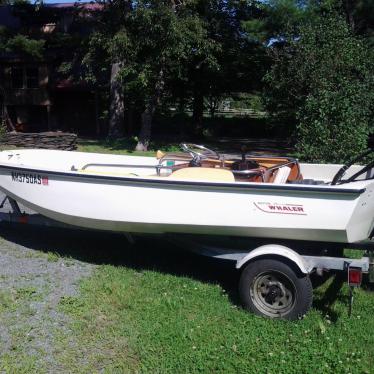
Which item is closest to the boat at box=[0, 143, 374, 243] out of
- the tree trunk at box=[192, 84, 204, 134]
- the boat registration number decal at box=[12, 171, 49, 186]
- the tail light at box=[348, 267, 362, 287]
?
the boat registration number decal at box=[12, 171, 49, 186]

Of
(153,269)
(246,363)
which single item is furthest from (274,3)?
(246,363)

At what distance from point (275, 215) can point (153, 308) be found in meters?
1.37

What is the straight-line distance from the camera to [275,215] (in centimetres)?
464

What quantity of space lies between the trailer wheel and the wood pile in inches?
581

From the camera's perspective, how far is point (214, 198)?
4.82m

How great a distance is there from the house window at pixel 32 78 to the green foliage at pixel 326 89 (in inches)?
778

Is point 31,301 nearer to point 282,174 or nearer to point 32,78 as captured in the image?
point 282,174

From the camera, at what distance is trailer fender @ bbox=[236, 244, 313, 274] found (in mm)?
4539

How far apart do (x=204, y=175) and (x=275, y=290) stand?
4.18 feet

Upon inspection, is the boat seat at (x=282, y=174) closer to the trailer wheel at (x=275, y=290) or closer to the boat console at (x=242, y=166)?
the boat console at (x=242, y=166)

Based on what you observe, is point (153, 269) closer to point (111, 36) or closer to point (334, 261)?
point (334, 261)

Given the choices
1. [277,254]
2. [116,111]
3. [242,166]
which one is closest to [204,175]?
[242,166]

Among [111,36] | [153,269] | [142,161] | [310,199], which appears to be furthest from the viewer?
[111,36]

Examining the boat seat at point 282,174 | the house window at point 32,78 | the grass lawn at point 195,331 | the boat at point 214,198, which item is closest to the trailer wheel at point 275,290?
the grass lawn at point 195,331
